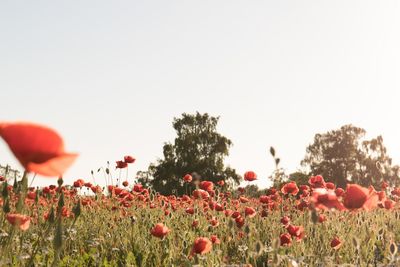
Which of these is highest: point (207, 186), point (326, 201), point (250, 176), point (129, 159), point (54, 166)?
point (129, 159)

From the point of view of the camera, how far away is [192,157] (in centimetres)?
3966

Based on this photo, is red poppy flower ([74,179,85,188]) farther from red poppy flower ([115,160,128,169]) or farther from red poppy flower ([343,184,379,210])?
red poppy flower ([343,184,379,210])

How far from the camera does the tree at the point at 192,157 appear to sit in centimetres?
3831

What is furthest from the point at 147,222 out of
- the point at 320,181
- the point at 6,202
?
the point at 6,202

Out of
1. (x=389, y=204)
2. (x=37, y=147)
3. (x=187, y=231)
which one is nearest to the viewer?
(x=37, y=147)

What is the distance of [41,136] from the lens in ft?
4.59

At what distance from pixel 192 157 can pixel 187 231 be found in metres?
33.8

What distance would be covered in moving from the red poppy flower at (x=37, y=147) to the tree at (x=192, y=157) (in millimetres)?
35198

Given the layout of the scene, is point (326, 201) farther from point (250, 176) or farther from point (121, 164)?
point (121, 164)

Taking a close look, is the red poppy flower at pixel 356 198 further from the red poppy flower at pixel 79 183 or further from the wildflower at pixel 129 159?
the red poppy flower at pixel 79 183

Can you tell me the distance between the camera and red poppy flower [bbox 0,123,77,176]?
1.40 meters

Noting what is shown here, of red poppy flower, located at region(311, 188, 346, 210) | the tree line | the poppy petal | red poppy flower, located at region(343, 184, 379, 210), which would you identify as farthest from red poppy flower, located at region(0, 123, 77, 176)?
the tree line

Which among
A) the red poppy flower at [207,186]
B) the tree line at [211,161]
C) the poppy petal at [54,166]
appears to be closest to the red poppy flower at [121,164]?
the red poppy flower at [207,186]

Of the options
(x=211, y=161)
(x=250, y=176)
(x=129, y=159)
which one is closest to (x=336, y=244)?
(x=250, y=176)
